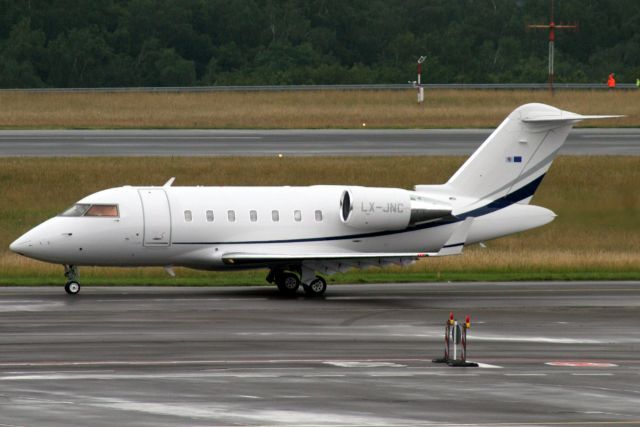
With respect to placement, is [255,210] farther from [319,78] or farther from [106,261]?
[319,78]

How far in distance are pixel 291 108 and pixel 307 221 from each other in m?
48.0

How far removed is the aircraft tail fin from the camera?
41594mm

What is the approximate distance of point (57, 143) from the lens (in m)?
67.7

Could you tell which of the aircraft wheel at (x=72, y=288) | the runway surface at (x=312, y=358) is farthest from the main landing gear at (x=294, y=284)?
the aircraft wheel at (x=72, y=288)

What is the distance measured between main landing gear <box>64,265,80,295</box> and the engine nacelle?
788 cm

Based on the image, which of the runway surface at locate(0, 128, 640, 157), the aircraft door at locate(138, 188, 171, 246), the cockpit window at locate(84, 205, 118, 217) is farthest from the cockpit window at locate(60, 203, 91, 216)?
the runway surface at locate(0, 128, 640, 157)

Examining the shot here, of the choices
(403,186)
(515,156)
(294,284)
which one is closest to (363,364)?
(294,284)

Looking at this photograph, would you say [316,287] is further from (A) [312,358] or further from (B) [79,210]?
(A) [312,358]

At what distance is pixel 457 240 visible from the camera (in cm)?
4022

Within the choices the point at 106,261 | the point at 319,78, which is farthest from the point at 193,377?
the point at 319,78

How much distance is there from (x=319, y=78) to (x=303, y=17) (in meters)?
18.7

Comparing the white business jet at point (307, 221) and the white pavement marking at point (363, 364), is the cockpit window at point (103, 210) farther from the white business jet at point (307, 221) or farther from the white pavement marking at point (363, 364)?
the white pavement marking at point (363, 364)

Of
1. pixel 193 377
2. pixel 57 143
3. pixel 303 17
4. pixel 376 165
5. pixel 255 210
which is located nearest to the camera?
pixel 193 377

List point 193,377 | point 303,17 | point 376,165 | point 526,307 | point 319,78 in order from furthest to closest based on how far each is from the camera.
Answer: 1. point 303,17
2. point 319,78
3. point 376,165
4. point 526,307
5. point 193,377
